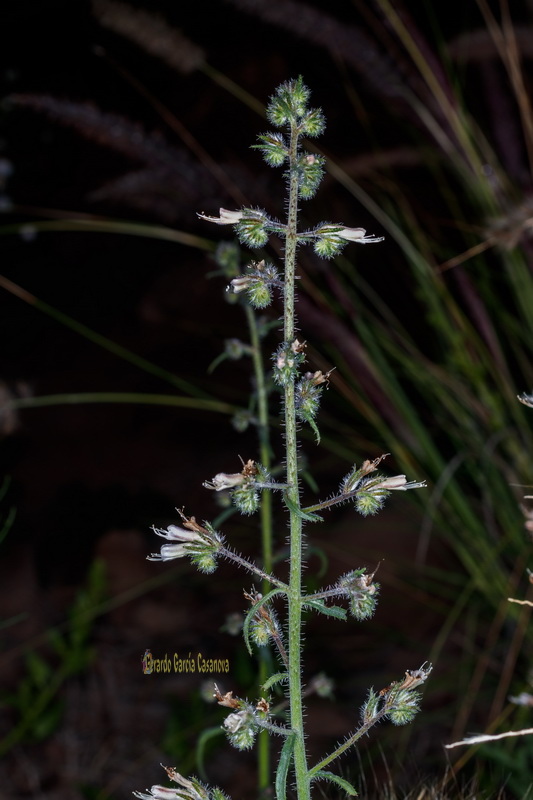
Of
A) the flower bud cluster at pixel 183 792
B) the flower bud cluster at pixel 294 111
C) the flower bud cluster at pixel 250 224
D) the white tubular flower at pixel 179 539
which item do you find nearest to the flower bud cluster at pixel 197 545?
the white tubular flower at pixel 179 539

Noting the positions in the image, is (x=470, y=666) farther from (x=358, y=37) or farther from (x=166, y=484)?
(x=358, y=37)

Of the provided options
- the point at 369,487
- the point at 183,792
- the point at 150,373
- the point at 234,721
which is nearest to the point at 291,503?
the point at 369,487

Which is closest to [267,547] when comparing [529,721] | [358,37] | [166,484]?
[529,721]

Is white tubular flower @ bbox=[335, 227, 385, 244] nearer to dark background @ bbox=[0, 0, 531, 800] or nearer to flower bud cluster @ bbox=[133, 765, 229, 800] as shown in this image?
flower bud cluster @ bbox=[133, 765, 229, 800]

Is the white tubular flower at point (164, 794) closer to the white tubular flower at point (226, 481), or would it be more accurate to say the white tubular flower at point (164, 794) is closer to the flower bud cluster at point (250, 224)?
the white tubular flower at point (226, 481)

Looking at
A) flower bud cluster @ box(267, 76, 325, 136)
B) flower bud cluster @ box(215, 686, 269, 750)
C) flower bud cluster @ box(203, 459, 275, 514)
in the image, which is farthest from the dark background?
flower bud cluster @ box(215, 686, 269, 750)
